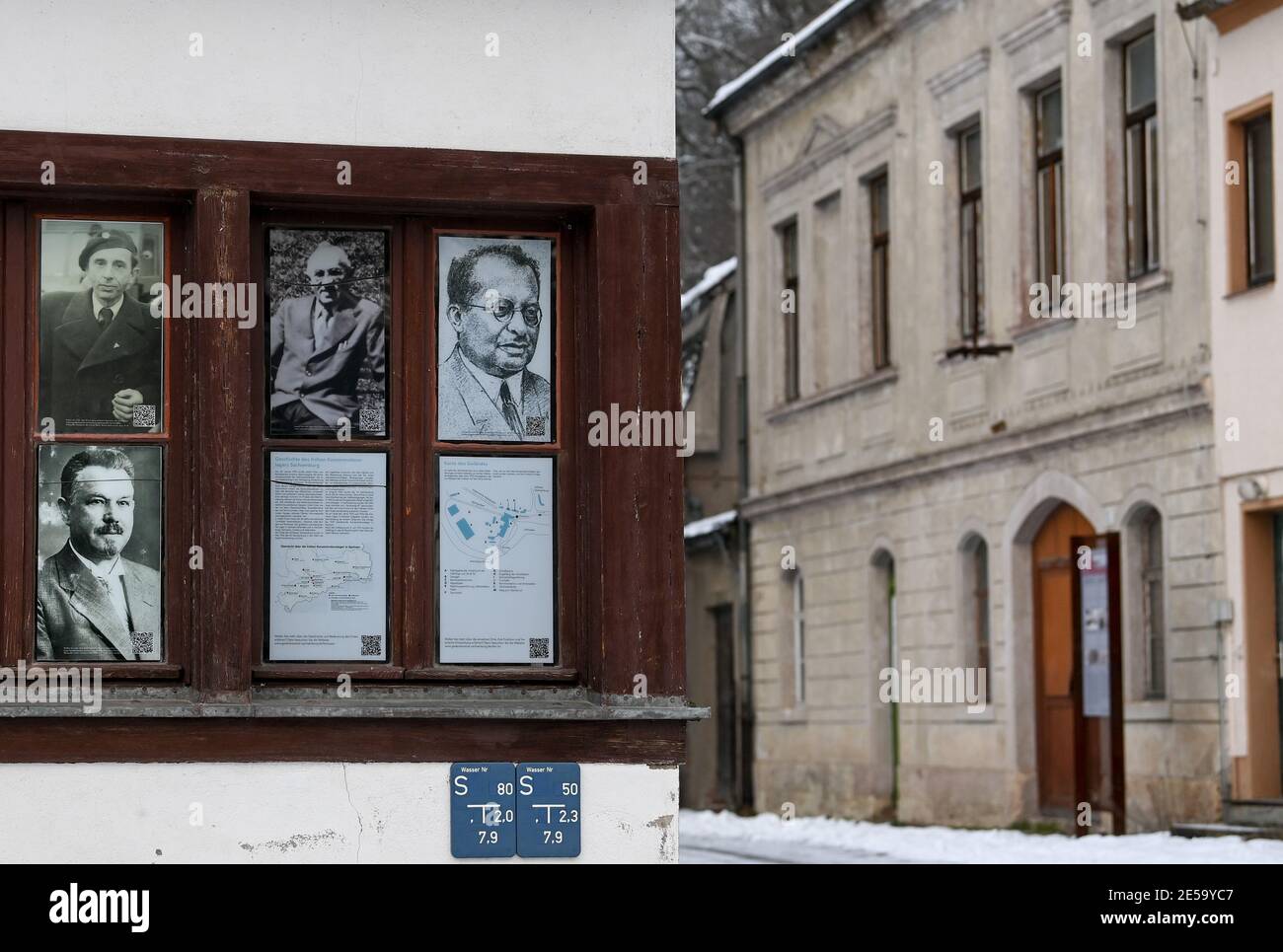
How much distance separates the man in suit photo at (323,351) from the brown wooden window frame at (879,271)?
818 inches

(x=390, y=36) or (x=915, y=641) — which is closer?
(x=390, y=36)

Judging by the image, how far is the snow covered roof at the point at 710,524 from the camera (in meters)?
35.7

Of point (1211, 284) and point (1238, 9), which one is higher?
point (1238, 9)

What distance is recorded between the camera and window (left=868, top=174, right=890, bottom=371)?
3027 centimetres

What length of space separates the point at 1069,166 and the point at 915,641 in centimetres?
597

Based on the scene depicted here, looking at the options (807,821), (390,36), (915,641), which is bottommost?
(807,821)

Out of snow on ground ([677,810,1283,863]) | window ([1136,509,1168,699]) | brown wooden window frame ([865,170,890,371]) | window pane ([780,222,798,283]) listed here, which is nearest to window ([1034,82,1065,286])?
window ([1136,509,1168,699])

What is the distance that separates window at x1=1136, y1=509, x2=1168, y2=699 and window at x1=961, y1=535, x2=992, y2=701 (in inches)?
139

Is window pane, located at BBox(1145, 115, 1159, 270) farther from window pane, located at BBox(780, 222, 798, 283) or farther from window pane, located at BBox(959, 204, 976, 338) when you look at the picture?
window pane, located at BBox(780, 222, 798, 283)

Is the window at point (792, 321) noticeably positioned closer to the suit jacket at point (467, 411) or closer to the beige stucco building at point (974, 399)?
the beige stucco building at point (974, 399)

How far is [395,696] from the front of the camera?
9.49 meters

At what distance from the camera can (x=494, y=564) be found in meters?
9.72
